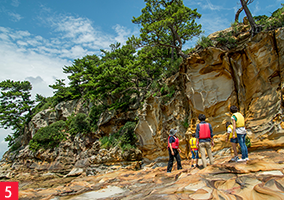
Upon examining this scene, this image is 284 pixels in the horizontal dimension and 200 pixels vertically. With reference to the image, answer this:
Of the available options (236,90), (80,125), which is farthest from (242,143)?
(80,125)

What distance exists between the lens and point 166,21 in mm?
11289

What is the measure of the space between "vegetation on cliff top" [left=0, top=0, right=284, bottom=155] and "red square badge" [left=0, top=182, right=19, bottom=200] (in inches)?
401

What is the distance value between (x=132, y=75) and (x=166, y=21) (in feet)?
20.7

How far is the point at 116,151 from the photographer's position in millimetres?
15586

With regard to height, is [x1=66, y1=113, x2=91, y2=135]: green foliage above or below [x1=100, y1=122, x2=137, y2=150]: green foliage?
above

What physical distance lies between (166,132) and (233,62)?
644cm

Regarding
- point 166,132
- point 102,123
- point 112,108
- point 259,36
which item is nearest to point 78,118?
point 102,123

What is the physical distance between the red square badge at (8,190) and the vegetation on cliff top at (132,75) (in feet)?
33.4

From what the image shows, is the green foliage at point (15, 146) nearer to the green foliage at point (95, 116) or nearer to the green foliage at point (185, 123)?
the green foliage at point (95, 116)

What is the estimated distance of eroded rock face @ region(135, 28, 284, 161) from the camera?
26.4 feet

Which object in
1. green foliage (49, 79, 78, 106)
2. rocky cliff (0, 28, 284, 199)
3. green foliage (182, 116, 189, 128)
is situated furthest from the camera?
green foliage (49, 79, 78, 106)

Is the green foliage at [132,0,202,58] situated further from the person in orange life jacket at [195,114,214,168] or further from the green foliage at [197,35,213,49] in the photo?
the person in orange life jacket at [195,114,214,168]

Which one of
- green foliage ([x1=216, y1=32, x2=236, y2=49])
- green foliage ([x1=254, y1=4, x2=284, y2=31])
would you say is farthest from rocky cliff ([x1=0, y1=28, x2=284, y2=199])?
green foliage ([x1=254, y1=4, x2=284, y2=31])

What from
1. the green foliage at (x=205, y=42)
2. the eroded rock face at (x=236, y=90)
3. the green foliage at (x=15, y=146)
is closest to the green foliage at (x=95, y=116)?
the eroded rock face at (x=236, y=90)
